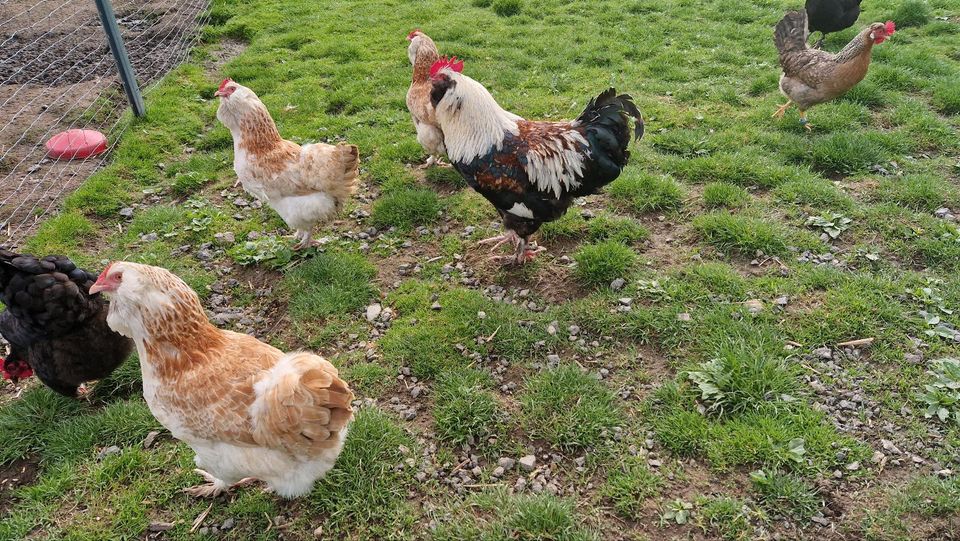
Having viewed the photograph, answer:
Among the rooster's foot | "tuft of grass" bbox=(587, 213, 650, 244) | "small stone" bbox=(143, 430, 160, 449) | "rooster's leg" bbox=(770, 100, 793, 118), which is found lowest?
the rooster's foot

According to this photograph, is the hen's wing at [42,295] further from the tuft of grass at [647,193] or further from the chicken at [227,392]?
the tuft of grass at [647,193]

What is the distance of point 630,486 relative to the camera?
3.54 metres

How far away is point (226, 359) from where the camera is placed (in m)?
3.30

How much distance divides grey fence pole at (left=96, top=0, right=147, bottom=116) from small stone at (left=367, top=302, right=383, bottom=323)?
16.9ft

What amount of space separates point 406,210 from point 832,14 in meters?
7.41

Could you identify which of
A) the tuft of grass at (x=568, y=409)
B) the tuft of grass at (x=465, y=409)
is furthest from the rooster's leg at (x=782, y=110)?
the tuft of grass at (x=465, y=409)

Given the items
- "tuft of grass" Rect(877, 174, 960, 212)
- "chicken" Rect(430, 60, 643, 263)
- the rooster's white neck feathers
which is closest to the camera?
"chicken" Rect(430, 60, 643, 263)

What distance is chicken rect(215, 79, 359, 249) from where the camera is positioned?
516 cm

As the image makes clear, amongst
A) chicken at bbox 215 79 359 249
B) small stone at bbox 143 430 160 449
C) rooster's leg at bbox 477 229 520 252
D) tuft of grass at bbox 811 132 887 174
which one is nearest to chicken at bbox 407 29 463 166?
chicken at bbox 215 79 359 249

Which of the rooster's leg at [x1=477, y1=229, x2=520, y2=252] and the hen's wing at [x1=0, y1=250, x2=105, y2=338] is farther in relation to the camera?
the rooster's leg at [x1=477, y1=229, x2=520, y2=252]

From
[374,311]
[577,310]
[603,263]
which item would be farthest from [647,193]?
[374,311]

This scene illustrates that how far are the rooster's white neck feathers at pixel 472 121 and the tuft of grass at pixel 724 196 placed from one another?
2.32m

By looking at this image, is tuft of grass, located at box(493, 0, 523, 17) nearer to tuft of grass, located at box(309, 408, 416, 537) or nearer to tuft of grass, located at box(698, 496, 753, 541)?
tuft of grass, located at box(309, 408, 416, 537)

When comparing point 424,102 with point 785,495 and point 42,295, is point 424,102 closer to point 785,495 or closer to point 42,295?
point 42,295
